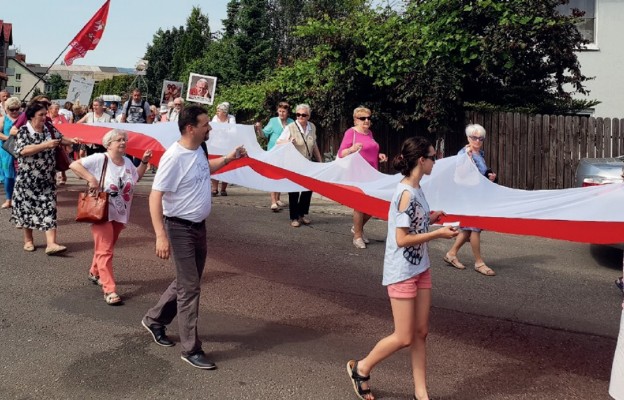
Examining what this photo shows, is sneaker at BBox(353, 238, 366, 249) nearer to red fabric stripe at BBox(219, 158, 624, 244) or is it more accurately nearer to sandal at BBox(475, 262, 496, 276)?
sandal at BBox(475, 262, 496, 276)

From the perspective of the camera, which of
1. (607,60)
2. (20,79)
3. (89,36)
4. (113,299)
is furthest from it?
(20,79)

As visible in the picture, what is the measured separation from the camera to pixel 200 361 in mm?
4953

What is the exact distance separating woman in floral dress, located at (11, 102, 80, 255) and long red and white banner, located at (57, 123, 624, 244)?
105 cm

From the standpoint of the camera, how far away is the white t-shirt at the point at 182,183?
16.2 feet

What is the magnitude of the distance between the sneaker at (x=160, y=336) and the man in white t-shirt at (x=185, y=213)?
0.38m

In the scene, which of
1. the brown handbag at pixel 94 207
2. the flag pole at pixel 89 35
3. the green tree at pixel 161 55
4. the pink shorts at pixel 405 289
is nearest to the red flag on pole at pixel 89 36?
the flag pole at pixel 89 35

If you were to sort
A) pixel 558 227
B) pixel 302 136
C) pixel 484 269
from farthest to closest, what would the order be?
pixel 302 136 → pixel 484 269 → pixel 558 227

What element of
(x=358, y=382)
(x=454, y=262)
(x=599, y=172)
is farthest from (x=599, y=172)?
(x=358, y=382)

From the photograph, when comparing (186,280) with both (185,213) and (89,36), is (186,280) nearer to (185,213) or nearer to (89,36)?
(185,213)

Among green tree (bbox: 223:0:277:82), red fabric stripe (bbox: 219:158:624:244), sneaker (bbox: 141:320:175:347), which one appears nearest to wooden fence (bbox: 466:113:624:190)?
red fabric stripe (bbox: 219:158:624:244)

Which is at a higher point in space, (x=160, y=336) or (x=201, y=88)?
(x=201, y=88)

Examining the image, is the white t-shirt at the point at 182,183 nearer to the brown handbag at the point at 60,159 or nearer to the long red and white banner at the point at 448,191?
the long red and white banner at the point at 448,191

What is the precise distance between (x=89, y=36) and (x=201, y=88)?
12.7 feet

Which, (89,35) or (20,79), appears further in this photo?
(20,79)
